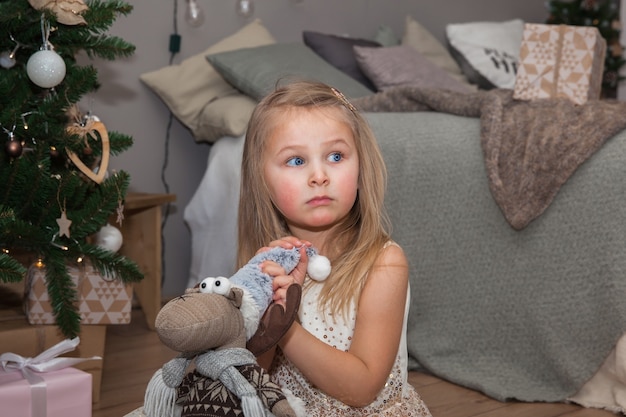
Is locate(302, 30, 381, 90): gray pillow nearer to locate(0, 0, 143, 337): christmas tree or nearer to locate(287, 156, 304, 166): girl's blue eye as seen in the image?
locate(0, 0, 143, 337): christmas tree

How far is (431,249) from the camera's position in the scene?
210 centimetres

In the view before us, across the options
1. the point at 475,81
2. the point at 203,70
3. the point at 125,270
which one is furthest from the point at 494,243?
the point at 475,81

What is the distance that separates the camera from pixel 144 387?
76.2 inches

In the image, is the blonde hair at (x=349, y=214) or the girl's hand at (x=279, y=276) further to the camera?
the blonde hair at (x=349, y=214)

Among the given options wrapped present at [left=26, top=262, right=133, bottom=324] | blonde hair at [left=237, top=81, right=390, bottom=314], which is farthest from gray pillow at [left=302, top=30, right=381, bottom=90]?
blonde hair at [left=237, top=81, right=390, bottom=314]

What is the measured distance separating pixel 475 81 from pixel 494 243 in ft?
5.01

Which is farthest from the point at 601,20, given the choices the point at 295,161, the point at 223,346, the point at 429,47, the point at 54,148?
the point at 223,346

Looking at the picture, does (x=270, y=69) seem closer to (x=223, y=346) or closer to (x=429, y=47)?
(x=429, y=47)

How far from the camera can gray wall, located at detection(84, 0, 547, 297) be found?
2.79 m

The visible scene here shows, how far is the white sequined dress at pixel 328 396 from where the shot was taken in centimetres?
132

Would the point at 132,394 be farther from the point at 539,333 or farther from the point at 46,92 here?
the point at 539,333

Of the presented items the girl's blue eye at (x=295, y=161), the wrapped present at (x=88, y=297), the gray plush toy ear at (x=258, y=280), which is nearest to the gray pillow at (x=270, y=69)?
the wrapped present at (x=88, y=297)

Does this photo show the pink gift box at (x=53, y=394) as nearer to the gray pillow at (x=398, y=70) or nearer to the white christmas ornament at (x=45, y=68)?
the white christmas ornament at (x=45, y=68)

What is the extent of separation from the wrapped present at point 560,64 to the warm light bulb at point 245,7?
1129mm
